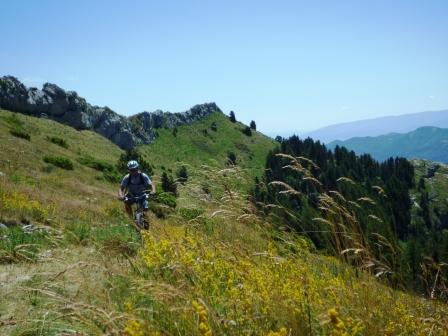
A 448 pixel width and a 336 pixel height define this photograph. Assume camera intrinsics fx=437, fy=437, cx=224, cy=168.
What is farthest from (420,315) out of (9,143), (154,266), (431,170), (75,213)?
(431,170)

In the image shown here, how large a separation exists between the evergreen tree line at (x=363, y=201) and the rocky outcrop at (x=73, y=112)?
93.8 feet

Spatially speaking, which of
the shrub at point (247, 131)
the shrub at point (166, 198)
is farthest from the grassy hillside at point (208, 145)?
the shrub at point (166, 198)

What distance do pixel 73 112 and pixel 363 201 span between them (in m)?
67.5

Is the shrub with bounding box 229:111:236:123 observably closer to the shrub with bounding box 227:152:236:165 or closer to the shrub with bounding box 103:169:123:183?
the shrub with bounding box 227:152:236:165

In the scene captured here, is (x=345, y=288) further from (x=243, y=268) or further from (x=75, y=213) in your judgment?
(x=75, y=213)

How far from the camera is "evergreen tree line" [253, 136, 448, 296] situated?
14.8 ft

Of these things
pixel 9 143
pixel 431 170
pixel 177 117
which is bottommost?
pixel 431 170

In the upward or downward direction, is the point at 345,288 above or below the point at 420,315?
above

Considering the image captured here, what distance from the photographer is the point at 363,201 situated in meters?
5.32

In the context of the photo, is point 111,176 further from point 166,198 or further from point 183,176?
point 166,198

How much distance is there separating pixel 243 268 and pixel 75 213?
14235mm

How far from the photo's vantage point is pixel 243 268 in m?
4.17

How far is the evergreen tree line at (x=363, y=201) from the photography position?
4.52 metres

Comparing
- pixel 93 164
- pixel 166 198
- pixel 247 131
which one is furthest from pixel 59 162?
pixel 247 131
